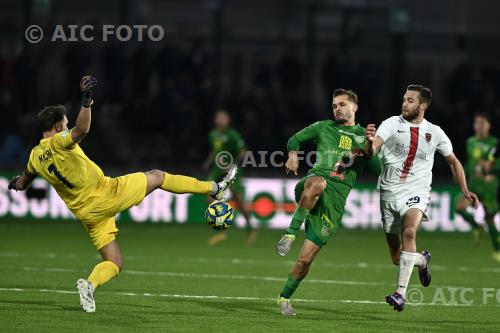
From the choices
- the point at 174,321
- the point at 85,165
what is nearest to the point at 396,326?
the point at 174,321

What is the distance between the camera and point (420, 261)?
11492 mm

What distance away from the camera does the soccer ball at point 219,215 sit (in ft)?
38.4

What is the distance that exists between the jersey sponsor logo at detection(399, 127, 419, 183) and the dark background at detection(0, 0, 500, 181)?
13.6 metres

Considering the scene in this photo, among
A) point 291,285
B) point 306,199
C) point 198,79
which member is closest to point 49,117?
point 306,199

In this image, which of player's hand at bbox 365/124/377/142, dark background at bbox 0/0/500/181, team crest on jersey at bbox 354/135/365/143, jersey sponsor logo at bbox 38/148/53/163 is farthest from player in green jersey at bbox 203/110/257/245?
player's hand at bbox 365/124/377/142

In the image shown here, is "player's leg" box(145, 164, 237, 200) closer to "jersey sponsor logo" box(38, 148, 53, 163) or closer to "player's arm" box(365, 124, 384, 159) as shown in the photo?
"jersey sponsor logo" box(38, 148, 53, 163)

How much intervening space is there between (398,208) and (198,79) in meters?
16.6

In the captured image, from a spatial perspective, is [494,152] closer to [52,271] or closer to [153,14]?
[52,271]

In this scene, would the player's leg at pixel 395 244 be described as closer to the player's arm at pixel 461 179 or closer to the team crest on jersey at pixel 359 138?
the player's arm at pixel 461 179

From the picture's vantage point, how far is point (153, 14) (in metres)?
32.6

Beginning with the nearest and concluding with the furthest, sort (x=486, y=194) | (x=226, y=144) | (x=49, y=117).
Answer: (x=49, y=117), (x=486, y=194), (x=226, y=144)

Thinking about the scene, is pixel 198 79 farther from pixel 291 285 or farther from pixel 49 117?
pixel 291 285

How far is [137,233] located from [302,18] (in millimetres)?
13985

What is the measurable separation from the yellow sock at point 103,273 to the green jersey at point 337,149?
2.29 m
